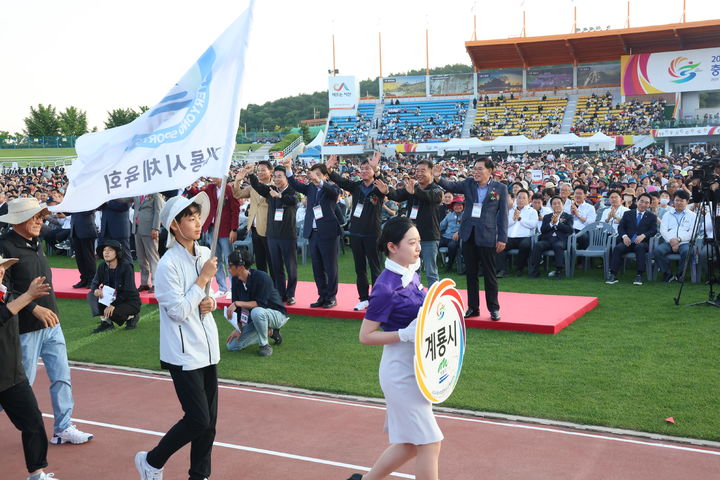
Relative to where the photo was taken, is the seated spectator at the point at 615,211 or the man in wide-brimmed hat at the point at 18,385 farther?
the seated spectator at the point at 615,211

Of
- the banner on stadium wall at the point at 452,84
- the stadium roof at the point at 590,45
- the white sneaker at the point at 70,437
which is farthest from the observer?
the banner on stadium wall at the point at 452,84

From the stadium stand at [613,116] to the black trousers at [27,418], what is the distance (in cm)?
4963

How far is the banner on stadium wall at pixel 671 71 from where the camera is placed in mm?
50688

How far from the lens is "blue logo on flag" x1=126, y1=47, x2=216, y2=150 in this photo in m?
4.74

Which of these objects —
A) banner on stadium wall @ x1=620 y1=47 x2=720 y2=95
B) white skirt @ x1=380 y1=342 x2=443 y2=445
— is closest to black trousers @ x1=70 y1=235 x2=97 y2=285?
white skirt @ x1=380 y1=342 x2=443 y2=445

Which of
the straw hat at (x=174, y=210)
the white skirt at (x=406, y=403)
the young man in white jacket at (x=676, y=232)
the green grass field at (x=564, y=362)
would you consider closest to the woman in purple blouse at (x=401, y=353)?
the white skirt at (x=406, y=403)

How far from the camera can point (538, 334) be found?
27.2 ft

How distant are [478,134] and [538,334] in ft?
167

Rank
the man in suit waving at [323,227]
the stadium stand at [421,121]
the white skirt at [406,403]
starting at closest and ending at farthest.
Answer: the white skirt at [406,403] < the man in suit waving at [323,227] < the stadium stand at [421,121]

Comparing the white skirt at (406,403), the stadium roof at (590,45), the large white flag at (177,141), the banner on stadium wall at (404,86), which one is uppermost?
the stadium roof at (590,45)

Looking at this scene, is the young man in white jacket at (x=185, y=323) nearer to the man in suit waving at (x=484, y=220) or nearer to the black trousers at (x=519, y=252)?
the man in suit waving at (x=484, y=220)

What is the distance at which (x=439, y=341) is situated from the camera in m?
3.70

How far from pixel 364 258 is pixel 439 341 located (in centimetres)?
572

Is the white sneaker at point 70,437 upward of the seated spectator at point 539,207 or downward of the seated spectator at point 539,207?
downward
